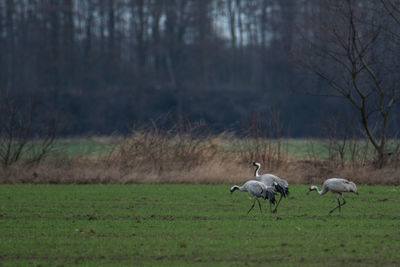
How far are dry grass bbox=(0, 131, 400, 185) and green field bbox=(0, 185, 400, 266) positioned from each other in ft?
14.2

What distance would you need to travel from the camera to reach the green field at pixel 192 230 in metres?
9.34

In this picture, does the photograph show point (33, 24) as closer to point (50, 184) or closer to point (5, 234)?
point (50, 184)

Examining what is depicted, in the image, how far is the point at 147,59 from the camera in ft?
238

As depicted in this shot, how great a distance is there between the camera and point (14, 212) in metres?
14.5

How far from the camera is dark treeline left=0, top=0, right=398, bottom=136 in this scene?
2719 inches

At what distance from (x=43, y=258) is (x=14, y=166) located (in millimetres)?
15568

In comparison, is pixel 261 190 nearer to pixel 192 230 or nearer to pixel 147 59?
pixel 192 230

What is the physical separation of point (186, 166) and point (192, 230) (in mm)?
12775

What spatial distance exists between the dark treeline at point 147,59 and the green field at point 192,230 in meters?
50.5

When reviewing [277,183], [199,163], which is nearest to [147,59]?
[199,163]

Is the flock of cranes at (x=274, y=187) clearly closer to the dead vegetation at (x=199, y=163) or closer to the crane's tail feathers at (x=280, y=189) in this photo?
the crane's tail feathers at (x=280, y=189)

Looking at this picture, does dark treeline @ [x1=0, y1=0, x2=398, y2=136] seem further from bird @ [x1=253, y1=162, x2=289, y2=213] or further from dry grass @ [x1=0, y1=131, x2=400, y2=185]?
bird @ [x1=253, y1=162, x2=289, y2=213]

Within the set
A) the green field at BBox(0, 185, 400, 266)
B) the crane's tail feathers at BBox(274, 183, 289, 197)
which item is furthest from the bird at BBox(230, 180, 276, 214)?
the green field at BBox(0, 185, 400, 266)

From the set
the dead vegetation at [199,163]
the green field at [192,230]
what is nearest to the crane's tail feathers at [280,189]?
the green field at [192,230]
